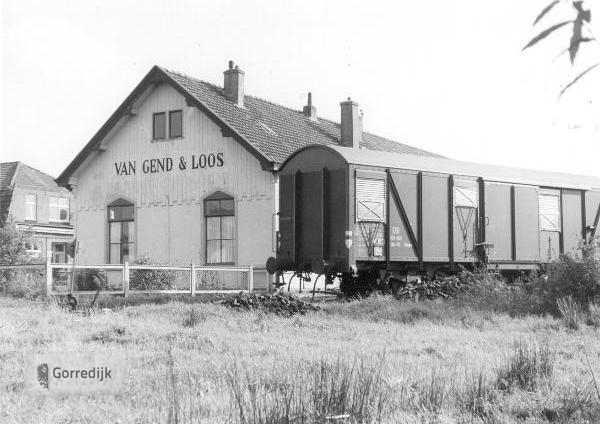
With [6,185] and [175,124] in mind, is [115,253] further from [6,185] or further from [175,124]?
[6,185]

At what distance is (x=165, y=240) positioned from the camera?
24.9 metres

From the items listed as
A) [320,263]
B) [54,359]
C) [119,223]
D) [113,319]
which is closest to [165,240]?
[119,223]

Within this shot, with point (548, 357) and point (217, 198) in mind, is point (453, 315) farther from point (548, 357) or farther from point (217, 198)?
point (217, 198)

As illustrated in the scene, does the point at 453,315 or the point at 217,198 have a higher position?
the point at 217,198

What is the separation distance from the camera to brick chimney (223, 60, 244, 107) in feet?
84.9

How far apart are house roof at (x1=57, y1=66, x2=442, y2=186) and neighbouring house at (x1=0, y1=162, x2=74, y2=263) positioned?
18.0 meters

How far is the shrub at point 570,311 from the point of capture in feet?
38.3

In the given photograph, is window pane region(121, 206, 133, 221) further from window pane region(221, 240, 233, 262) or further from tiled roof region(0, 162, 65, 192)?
tiled roof region(0, 162, 65, 192)

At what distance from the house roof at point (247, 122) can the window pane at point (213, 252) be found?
326 centimetres

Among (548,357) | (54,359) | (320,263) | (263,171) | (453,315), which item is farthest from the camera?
(263,171)

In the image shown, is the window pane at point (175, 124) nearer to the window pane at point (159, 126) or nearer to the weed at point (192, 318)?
the window pane at point (159, 126)

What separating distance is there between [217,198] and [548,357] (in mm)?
17429

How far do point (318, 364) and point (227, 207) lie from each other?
17276mm

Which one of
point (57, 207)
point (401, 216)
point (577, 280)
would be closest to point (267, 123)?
point (401, 216)
